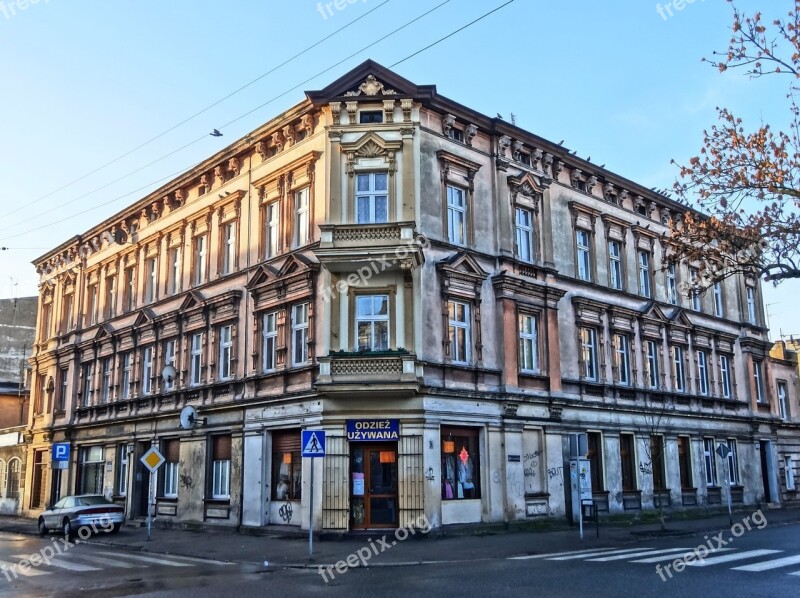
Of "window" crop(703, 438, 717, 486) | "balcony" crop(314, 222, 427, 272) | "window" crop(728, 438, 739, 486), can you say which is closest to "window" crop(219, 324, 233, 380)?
"balcony" crop(314, 222, 427, 272)

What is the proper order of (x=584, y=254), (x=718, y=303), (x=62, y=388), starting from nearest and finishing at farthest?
(x=584, y=254)
(x=718, y=303)
(x=62, y=388)

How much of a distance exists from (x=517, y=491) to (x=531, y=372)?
3.88 meters

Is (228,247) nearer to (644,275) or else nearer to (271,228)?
(271,228)

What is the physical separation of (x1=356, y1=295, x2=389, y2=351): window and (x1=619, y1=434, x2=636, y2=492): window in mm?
11700

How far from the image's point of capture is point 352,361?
2120 centimetres

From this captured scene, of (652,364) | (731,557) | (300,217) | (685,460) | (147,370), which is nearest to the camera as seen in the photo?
(731,557)

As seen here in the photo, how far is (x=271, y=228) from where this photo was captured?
25.8 metres

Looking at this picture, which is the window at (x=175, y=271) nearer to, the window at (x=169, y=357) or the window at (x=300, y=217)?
the window at (x=169, y=357)

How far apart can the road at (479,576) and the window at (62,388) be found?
1984cm

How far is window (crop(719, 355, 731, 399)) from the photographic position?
34594 mm

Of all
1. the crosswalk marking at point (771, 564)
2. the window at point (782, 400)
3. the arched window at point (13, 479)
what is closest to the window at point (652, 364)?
the window at point (782, 400)

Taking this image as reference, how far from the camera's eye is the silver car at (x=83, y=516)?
24.0 metres

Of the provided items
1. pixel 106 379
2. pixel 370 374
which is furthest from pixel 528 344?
pixel 106 379

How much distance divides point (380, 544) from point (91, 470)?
19539 millimetres
